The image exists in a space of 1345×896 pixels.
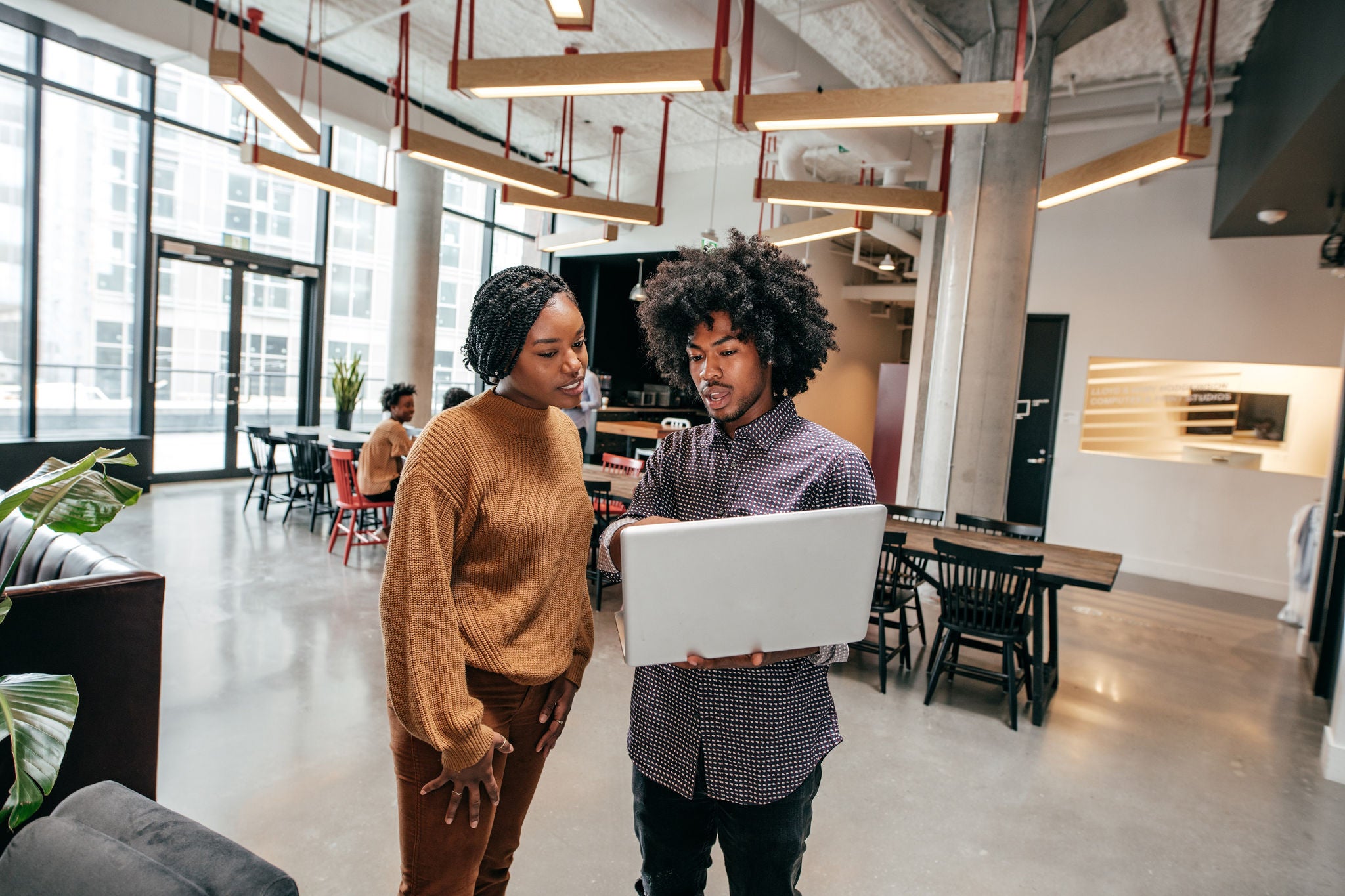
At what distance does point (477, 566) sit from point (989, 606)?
306 centimetres

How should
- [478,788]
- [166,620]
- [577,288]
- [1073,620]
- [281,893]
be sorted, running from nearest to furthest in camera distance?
[281,893] → [478,788] → [166,620] → [1073,620] → [577,288]

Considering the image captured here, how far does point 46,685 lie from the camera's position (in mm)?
1328

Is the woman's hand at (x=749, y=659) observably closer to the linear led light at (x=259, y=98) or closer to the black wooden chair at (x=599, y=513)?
the black wooden chair at (x=599, y=513)

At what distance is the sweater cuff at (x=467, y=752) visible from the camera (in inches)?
45.3

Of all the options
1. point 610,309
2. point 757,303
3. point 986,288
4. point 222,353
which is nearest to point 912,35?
point 986,288

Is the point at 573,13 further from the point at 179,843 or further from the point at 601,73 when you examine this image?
the point at 179,843

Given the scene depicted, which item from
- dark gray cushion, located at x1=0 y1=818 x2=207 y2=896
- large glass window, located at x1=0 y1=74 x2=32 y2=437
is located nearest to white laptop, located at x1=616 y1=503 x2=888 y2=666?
dark gray cushion, located at x1=0 y1=818 x2=207 y2=896

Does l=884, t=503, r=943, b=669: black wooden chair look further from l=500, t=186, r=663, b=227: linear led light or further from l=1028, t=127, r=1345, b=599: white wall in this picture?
l=1028, t=127, r=1345, b=599: white wall

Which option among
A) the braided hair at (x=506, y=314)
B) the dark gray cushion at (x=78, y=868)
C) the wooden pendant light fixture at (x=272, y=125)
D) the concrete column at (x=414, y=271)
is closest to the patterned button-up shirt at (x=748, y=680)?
the braided hair at (x=506, y=314)

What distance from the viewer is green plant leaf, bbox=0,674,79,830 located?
1221 mm

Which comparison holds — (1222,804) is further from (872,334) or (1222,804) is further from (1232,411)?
(872,334)

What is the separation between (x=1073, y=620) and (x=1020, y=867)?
338 cm

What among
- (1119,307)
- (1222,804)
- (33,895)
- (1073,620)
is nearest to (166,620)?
(33,895)

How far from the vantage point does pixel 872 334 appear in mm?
12594
